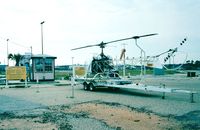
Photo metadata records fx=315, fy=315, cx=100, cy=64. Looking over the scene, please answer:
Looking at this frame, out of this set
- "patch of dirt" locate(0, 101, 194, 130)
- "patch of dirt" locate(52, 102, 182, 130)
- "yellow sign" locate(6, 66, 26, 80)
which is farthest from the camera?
"yellow sign" locate(6, 66, 26, 80)

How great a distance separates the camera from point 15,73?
95.3 ft

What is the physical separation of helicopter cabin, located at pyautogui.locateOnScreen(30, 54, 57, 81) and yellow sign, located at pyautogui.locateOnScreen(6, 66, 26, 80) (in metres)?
4.71

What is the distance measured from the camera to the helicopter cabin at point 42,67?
34406 millimetres

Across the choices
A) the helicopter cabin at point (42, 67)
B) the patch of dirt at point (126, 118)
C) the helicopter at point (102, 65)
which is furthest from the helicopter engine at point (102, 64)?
the helicopter cabin at point (42, 67)

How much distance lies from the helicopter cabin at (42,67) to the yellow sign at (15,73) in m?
4.71

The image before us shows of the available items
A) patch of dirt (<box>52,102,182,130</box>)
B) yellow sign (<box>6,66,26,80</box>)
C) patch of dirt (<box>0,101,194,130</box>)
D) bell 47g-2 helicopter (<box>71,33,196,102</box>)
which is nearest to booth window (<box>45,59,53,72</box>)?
yellow sign (<box>6,66,26,80</box>)

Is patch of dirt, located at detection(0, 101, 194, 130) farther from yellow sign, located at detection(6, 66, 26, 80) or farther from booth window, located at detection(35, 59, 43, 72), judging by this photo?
booth window, located at detection(35, 59, 43, 72)

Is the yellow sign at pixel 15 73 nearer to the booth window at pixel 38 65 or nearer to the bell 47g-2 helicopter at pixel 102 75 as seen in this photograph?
the booth window at pixel 38 65

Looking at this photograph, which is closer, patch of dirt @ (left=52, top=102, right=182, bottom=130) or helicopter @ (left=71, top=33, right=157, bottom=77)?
patch of dirt @ (left=52, top=102, right=182, bottom=130)

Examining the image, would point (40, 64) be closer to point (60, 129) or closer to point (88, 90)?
point (88, 90)

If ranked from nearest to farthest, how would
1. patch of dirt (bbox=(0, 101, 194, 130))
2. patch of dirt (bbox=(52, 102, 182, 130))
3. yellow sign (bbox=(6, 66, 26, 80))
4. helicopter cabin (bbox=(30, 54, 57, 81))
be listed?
patch of dirt (bbox=(52, 102, 182, 130)) < patch of dirt (bbox=(0, 101, 194, 130)) < yellow sign (bbox=(6, 66, 26, 80)) < helicopter cabin (bbox=(30, 54, 57, 81))

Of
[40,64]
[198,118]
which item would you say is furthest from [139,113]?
[40,64]

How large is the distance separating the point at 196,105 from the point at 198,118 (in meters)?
3.49

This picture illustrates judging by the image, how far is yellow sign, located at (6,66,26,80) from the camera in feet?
94.6
